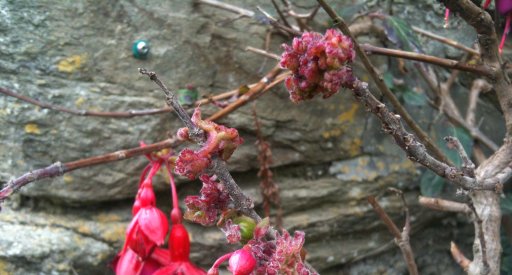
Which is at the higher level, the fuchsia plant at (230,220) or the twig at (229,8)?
the fuchsia plant at (230,220)

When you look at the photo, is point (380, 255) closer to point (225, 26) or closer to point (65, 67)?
point (225, 26)

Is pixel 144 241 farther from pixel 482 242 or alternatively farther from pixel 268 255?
pixel 482 242

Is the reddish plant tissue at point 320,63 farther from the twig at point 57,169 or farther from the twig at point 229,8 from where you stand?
the twig at point 229,8

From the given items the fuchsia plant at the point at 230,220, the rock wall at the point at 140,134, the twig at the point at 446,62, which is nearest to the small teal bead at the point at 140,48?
the rock wall at the point at 140,134

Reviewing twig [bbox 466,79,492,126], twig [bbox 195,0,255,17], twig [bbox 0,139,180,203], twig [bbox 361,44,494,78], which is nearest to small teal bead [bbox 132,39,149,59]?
twig [bbox 195,0,255,17]

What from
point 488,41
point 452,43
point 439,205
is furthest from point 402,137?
point 452,43

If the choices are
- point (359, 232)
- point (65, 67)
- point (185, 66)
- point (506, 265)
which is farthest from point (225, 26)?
point (506, 265)
